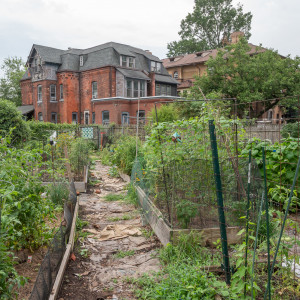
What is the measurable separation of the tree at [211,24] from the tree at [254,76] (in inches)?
794

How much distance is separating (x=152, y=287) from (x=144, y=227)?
7.78ft

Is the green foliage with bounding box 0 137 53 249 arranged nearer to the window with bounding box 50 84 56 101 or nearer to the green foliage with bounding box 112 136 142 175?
the green foliage with bounding box 112 136 142 175

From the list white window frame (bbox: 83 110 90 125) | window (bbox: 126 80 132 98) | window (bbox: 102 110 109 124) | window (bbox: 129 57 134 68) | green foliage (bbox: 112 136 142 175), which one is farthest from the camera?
window (bbox: 129 57 134 68)

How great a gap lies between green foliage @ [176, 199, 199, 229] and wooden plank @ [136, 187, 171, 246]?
0.24 m

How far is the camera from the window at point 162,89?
35125 mm

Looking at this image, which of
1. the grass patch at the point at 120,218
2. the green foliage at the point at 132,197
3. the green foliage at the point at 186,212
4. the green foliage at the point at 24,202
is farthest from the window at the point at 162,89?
the green foliage at the point at 24,202

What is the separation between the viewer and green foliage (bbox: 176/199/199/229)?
4637 millimetres

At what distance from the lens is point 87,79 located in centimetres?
3300

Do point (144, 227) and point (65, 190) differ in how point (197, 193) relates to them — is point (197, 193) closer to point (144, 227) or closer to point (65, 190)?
point (144, 227)

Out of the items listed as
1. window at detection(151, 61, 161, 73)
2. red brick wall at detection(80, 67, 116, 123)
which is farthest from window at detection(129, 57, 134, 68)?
window at detection(151, 61, 161, 73)

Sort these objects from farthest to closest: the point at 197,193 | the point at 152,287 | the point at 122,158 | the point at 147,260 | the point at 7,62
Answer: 1. the point at 7,62
2. the point at 122,158
3. the point at 197,193
4. the point at 147,260
5. the point at 152,287

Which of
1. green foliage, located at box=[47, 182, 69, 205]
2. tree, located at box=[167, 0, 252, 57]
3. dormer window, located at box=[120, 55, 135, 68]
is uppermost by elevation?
tree, located at box=[167, 0, 252, 57]

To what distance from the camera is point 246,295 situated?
121 inches

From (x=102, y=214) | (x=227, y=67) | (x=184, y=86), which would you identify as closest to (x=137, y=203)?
(x=102, y=214)
